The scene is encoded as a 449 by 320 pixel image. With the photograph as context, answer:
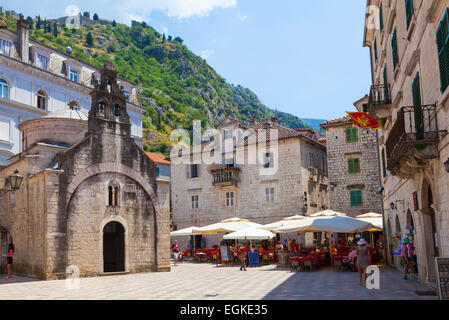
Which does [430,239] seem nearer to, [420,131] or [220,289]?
[420,131]

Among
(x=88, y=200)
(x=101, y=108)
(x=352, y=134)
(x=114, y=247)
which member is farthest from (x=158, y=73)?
(x=88, y=200)

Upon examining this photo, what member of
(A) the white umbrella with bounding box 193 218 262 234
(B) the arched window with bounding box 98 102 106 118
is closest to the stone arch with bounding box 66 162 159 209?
(B) the arched window with bounding box 98 102 106 118

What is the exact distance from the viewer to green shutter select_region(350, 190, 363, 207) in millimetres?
33750

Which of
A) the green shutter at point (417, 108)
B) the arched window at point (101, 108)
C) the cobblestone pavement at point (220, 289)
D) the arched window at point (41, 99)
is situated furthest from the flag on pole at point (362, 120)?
the arched window at point (41, 99)

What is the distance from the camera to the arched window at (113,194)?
2195 centimetres

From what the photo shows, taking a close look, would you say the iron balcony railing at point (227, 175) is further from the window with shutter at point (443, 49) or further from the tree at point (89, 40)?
the tree at point (89, 40)

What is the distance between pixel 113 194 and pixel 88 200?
4.54 ft

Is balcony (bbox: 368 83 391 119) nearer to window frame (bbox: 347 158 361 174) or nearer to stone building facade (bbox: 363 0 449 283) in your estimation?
stone building facade (bbox: 363 0 449 283)

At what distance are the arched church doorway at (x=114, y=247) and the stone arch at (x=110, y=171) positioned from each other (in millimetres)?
2398

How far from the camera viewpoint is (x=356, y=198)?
33.8 m

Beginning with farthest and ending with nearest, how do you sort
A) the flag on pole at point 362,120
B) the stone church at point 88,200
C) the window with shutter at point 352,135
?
the window with shutter at point 352,135 → the stone church at point 88,200 → the flag on pole at point 362,120

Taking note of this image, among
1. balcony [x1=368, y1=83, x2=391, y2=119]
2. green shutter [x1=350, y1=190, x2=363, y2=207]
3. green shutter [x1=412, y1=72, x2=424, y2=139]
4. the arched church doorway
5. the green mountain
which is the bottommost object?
the arched church doorway

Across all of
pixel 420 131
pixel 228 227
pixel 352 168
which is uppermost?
pixel 352 168
